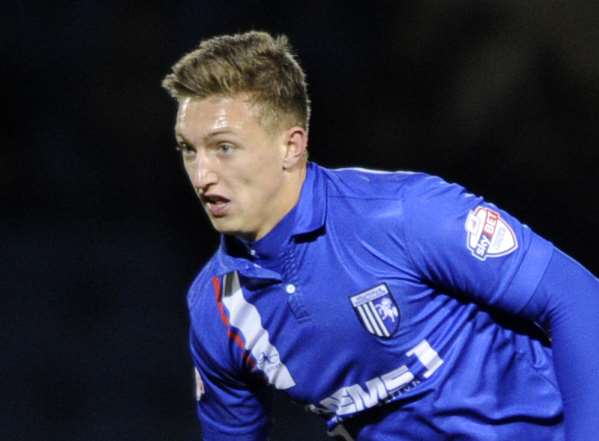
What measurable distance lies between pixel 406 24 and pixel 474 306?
1970 millimetres

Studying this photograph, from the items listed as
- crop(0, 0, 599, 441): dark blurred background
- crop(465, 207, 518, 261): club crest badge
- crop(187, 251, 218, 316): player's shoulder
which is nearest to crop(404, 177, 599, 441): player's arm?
→ crop(465, 207, 518, 261): club crest badge

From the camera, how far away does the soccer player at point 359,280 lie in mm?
2053

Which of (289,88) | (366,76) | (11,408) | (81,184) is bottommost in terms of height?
(11,408)

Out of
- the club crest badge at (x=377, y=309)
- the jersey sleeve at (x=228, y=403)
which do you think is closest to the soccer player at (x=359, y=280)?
the club crest badge at (x=377, y=309)

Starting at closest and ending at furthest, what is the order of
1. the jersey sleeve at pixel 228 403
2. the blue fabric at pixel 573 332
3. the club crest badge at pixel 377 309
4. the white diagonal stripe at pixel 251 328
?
1. the blue fabric at pixel 573 332
2. the club crest badge at pixel 377 309
3. the white diagonal stripe at pixel 251 328
4. the jersey sleeve at pixel 228 403

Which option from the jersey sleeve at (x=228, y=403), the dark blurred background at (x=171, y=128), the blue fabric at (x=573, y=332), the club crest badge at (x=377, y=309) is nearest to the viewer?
the blue fabric at (x=573, y=332)

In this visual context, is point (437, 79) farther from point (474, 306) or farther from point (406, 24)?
point (474, 306)

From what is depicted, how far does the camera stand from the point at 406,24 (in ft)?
13.1

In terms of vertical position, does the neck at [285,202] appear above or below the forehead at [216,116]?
below

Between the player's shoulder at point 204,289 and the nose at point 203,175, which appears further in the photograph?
the player's shoulder at point 204,289

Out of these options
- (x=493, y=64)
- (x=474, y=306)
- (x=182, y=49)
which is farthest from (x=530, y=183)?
(x=474, y=306)

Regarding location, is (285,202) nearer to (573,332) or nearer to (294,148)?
(294,148)

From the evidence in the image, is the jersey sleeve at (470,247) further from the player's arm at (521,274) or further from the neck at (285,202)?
the neck at (285,202)

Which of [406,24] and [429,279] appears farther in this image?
[406,24]
